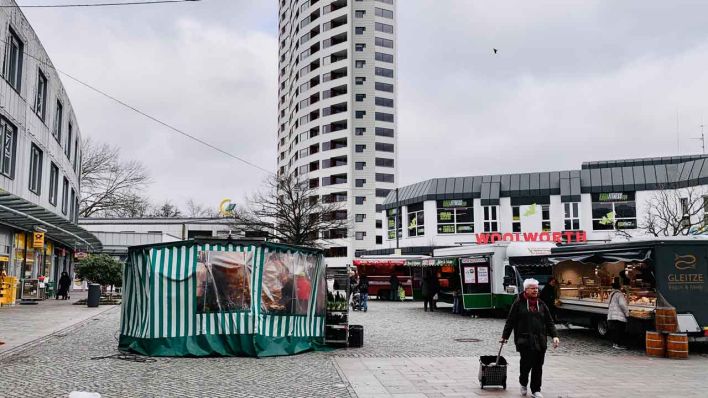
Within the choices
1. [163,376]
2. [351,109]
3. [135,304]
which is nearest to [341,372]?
[163,376]

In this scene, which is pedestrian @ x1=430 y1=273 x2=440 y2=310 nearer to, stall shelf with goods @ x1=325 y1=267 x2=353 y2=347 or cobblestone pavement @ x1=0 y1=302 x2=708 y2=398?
cobblestone pavement @ x1=0 y1=302 x2=708 y2=398

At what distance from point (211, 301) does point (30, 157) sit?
18.4 m

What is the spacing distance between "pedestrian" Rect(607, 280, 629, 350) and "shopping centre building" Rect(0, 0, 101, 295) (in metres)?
17.1

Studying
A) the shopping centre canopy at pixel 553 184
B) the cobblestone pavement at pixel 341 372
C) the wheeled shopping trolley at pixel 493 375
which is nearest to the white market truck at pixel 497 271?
the cobblestone pavement at pixel 341 372

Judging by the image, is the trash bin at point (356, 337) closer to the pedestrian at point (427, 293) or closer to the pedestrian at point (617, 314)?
the pedestrian at point (617, 314)

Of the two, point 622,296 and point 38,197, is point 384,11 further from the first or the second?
point 622,296

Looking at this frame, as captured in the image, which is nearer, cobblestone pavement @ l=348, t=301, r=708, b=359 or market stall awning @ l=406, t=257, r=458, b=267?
cobblestone pavement @ l=348, t=301, r=708, b=359

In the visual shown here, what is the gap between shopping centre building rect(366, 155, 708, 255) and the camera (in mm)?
46719

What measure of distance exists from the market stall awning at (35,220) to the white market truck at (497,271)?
15.7 m

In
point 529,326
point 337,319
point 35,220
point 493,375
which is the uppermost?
point 35,220

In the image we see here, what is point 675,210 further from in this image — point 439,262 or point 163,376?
point 163,376

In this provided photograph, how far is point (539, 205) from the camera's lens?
164 feet

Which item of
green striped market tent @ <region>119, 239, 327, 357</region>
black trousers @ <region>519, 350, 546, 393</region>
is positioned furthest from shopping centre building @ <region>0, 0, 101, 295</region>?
black trousers @ <region>519, 350, 546, 393</region>

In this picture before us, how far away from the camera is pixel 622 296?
14.3 meters
